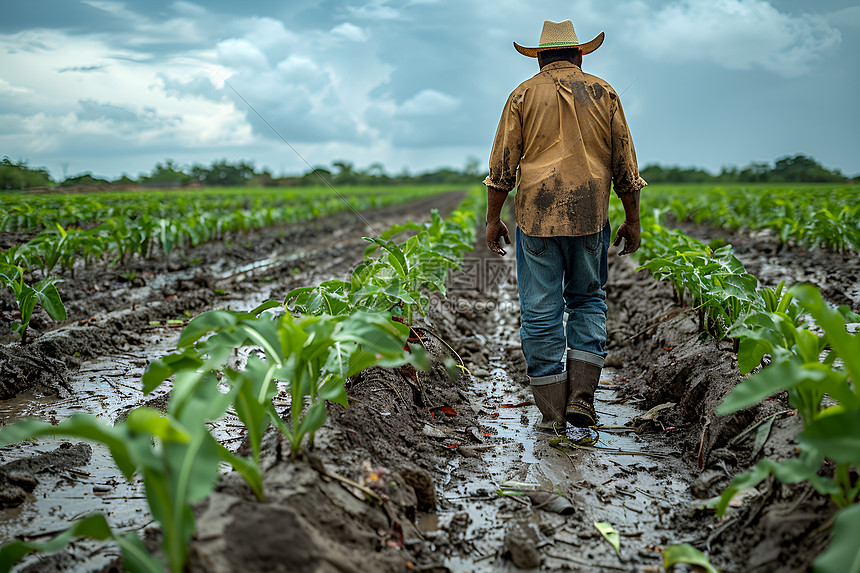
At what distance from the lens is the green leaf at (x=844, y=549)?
125cm

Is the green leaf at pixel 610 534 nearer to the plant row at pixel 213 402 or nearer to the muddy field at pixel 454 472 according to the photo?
the muddy field at pixel 454 472

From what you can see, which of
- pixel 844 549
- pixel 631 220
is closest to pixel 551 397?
pixel 631 220

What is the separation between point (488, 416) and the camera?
3262 millimetres

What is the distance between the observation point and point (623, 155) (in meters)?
2.92

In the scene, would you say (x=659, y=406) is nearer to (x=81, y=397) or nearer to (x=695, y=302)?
(x=695, y=302)

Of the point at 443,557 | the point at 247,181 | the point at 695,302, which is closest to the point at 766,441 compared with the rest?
the point at 443,557

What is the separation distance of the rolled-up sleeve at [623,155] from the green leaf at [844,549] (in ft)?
6.22

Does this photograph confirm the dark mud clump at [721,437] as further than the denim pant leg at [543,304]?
No

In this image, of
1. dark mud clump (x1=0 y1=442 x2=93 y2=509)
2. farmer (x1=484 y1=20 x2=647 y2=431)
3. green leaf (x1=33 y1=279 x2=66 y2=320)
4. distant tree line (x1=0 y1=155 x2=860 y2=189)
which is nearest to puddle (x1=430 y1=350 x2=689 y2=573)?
farmer (x1=484 y1=20 x2=647 y2=431)

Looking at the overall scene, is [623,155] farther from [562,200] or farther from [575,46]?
[575,46]

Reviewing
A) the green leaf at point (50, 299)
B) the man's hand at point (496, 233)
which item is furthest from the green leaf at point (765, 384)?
the green leaf at point (50, 299)

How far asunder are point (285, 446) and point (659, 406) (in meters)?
2.13

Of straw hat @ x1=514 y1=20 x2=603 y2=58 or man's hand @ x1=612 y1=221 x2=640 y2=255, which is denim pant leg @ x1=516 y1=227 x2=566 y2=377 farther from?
straw hat @ x1=514 y1=20 x2=603 y2=58

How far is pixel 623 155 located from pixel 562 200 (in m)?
0.40
